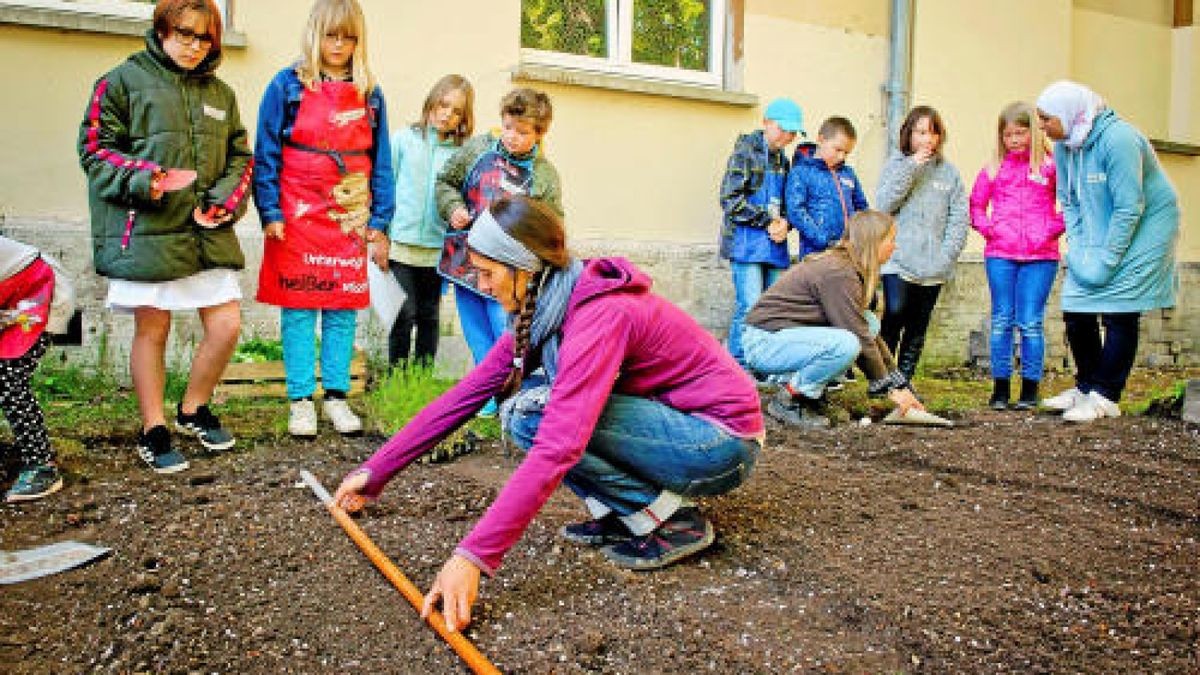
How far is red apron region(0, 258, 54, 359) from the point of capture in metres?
3.60

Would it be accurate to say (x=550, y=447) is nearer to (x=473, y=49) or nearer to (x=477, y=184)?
(x=477, y=184)

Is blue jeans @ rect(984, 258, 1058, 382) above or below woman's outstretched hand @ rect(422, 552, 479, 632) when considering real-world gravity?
above

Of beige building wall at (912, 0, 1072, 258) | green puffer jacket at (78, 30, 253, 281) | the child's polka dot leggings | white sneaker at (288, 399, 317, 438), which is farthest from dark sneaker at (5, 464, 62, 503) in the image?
beige building wall at (912, 0, 1072, 258)

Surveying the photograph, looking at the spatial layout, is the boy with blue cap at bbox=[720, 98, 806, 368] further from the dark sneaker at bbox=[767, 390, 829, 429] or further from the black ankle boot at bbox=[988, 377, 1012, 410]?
the black ankle boot at bbox=[988, 377, 1012, 410]

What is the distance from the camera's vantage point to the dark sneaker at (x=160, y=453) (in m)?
4.00

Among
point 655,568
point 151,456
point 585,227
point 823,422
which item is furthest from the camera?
point 585,227

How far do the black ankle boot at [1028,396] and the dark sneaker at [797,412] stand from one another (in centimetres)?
131

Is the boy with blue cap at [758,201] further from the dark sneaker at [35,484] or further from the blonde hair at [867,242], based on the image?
the dark sneaker at [35,484]

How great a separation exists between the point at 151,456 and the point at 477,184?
1.79 metres

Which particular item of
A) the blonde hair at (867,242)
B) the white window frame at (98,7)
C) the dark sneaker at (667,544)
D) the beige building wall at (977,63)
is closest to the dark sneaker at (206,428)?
the dark sneaker at (667,544)

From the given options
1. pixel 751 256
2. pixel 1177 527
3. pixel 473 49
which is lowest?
pixel 1177 527

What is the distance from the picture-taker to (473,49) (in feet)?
20.9

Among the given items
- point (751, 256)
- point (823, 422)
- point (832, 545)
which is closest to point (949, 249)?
point (751, 256)

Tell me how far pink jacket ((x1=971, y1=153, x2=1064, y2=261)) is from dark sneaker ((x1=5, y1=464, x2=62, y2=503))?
4795 millimetres
